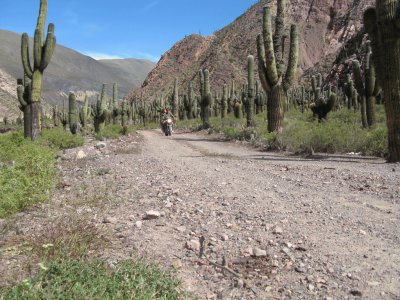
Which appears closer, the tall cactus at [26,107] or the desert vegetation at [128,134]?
the desert vegetation at [128,134]

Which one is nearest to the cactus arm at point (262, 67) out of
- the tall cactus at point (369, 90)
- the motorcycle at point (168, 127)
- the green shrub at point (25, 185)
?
the tall cactus at point (369, 90)

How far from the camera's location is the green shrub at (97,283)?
274cm

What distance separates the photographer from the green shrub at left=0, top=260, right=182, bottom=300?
2.74 meters

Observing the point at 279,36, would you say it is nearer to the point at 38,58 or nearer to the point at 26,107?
the point at 38,58

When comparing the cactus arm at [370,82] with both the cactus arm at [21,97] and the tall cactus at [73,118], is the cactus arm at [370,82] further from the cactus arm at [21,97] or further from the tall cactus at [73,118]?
the tall cactus at [73,118]

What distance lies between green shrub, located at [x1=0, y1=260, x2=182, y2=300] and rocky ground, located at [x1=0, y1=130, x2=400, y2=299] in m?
0.30

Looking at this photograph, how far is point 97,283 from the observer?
9.77ft

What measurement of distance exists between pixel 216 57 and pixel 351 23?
2769 centimetres

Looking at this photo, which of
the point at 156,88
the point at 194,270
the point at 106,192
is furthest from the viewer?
the point at 156,88

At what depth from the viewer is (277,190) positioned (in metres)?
6.49

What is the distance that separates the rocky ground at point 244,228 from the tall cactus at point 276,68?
8279 mm

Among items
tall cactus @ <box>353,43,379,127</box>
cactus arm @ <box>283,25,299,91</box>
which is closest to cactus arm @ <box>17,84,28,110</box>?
cactus arm @ <box>283,25,299,91</box>

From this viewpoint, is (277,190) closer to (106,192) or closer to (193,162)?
(106,192)

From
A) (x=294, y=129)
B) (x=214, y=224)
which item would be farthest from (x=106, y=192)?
(x=294, y=129)
